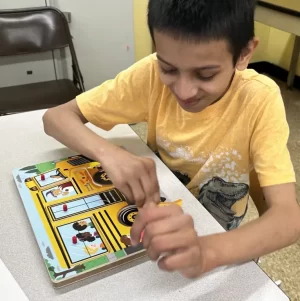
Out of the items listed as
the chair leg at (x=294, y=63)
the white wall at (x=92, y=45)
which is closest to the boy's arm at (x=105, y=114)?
the white wall at (x=92, y=45)

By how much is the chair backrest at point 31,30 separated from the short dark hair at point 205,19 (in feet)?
4.22

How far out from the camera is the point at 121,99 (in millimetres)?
886

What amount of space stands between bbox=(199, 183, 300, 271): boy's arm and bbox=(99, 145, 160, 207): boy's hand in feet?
0.44

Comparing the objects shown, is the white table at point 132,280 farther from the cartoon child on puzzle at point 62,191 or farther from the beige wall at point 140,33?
the beige wall at point 140,33

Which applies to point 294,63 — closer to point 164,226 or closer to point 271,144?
point 271,144

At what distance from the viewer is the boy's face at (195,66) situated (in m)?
0.64

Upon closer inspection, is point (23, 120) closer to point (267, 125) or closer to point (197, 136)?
point (197, 136)

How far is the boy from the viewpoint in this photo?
551 mm

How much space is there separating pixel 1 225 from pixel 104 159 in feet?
0.70

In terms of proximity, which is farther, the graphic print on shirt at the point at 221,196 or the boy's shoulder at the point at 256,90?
the graphic print on shirt at the point at 221,196

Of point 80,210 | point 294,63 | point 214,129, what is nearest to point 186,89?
point 214,129

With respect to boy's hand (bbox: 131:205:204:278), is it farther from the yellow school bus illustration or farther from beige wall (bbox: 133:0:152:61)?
beige wall (bbox: 133:0:152:61)

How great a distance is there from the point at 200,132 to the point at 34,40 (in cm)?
130

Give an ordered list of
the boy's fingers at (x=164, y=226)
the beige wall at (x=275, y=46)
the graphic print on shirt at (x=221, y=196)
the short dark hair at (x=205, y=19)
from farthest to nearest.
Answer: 1. the beige wall at (x=275, y=46)
2. the graphic print on shirt at (x=221, y=196)
3. the short dark hair at (x=205, y=19)
4. the boy's fingers at (x=164, y=226)
